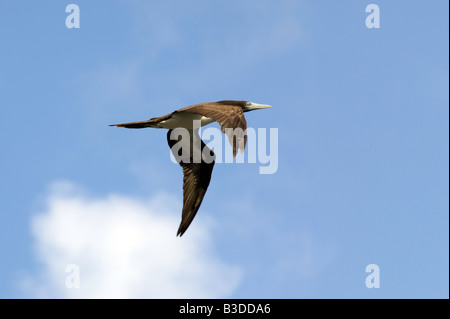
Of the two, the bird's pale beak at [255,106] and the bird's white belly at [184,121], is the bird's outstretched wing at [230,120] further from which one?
the bird's pale beak at [255,106]

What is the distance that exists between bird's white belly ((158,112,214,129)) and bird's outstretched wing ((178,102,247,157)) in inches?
42.3

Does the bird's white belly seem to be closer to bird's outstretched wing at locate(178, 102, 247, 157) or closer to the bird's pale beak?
bird's outstretched wing at locate(178, 102, 247, 157)

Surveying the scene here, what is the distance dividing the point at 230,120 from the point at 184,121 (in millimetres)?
3619

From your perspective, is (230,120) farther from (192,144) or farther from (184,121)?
(192,144)

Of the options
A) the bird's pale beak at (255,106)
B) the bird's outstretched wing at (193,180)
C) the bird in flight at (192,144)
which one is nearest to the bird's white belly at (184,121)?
the bird in flight at (192,144)

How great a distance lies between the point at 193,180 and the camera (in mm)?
19672

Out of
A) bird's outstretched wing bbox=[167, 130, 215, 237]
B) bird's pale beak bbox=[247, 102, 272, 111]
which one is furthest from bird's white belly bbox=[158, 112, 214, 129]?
bird's pale beak bbox=[247, 102, 272, 111]

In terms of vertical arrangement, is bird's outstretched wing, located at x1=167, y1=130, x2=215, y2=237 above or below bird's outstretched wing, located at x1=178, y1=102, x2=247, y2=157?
below

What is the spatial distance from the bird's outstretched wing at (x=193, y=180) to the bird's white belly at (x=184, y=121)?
129 centimetres

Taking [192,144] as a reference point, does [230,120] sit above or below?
above

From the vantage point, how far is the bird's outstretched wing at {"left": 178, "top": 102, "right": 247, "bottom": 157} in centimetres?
1367

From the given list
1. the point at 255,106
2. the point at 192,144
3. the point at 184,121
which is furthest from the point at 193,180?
the point at 255,106

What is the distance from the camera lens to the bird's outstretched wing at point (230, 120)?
44.9 ft
